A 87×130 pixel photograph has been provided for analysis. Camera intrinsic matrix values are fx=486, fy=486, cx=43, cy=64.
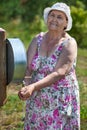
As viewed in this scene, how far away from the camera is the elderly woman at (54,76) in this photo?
3.97m

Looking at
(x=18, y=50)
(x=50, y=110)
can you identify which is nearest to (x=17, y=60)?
(x=18, y=50)

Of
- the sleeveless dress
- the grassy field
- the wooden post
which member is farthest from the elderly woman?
the grassy field

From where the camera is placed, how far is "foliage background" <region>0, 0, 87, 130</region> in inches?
235

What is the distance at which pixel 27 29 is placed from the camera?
47.8 feet

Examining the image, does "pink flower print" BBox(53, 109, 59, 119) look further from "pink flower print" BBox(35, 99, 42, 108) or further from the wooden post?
the wooden post

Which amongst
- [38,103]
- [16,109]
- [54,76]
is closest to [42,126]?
[38,103]

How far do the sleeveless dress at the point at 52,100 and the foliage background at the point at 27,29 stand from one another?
1413mm

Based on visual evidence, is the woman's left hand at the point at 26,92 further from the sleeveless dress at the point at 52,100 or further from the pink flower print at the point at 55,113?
the pink flower print at the point at 55,113

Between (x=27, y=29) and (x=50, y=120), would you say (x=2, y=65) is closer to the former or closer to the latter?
(x=50, y=120)

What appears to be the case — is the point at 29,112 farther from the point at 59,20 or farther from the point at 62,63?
the point at 59,20

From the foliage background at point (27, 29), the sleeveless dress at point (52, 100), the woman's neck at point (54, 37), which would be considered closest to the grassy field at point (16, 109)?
the foliage background at point (27, 29)

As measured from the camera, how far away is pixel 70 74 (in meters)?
4.12

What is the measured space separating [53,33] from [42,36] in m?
0.15

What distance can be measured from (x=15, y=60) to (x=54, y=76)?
0.50 meters
